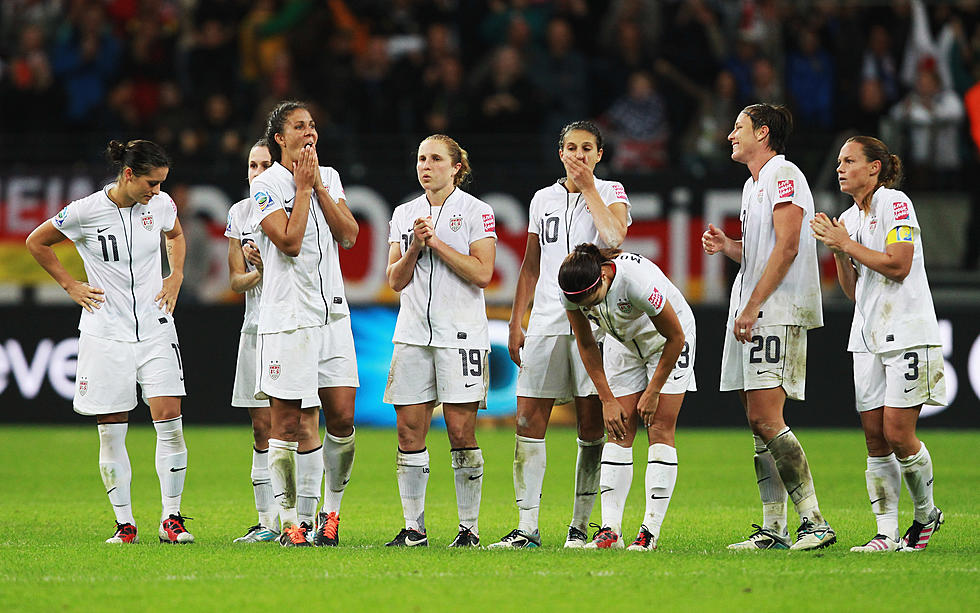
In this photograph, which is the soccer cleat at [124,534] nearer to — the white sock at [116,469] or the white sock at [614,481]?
the white sock at [116,469]

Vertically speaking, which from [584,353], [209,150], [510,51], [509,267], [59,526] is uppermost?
[510,51]

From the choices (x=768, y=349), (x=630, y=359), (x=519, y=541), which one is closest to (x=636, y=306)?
(x=630, y=359)

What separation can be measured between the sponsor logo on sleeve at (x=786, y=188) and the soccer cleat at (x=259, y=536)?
370 centimetres

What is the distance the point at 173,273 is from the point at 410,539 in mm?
2408

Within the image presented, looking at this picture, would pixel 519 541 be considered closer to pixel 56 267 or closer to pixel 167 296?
pixel 167 296

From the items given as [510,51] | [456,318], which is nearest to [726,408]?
[510,51]

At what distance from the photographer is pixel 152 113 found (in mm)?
17891

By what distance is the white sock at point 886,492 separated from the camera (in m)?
7.31

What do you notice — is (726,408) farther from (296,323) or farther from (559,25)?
(296,323)

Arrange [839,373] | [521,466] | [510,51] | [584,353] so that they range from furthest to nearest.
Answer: [510,51] → [839,373] → [521,466] → [584,353]

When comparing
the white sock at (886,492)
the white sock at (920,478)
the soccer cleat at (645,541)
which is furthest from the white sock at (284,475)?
the white sock at (920,478)

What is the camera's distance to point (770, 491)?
7.61 m

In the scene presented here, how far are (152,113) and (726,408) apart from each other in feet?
29.1

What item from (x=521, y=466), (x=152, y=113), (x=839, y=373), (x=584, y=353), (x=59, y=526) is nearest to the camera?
(x=584, y=353)
